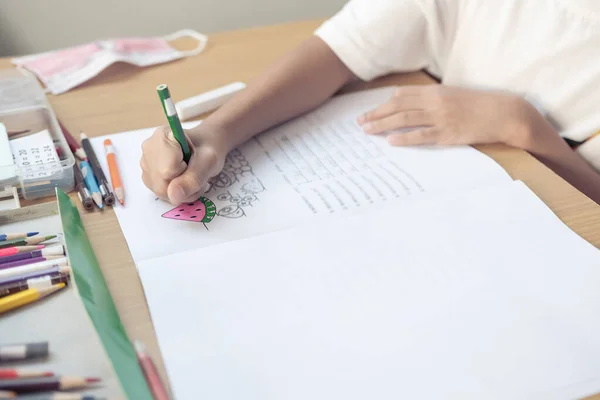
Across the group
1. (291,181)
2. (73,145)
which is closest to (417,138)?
(291,181)

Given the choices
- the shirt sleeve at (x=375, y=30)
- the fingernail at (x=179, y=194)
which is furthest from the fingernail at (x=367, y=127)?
the fingernail at (x=179, y=194)

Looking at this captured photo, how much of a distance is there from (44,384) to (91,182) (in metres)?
0.27

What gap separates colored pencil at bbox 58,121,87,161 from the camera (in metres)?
0.65

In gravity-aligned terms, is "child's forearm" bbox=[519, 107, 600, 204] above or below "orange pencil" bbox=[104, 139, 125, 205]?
above

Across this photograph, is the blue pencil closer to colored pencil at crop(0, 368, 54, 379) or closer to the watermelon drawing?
the watermelon drawing

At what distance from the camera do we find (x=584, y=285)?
494 millimetres

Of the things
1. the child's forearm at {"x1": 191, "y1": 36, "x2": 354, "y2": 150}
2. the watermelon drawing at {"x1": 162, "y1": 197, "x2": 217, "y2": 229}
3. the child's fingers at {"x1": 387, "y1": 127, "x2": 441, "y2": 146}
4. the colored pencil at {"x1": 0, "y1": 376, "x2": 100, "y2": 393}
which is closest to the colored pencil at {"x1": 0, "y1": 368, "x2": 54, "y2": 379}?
the colored pencil at {"x1": 0, "y1": 376, "x2": 100, "y2": 393}

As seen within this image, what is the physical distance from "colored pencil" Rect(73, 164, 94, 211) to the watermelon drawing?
0.24ft

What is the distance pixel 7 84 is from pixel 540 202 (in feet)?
2.12

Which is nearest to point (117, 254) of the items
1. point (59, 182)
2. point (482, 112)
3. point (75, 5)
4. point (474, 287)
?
point (59, 182)

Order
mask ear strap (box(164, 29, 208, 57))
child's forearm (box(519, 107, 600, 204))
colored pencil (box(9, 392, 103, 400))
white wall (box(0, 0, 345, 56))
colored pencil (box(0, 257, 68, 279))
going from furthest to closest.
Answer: white wall (box(0, 0, 345, 56)) → mask ear strap (box(164, 29, 208, 57)) → child's forearm (box(519, 107, 600, 204)) → colored pencil (box(0, 257, 68, 279)) → colored pencil (box(9, 392, 103, 400))

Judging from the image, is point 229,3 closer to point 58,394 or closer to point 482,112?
point 482,112

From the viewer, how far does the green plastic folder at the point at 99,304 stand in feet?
1.25

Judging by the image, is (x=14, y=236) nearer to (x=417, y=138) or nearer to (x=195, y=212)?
(x=195, y=212)
